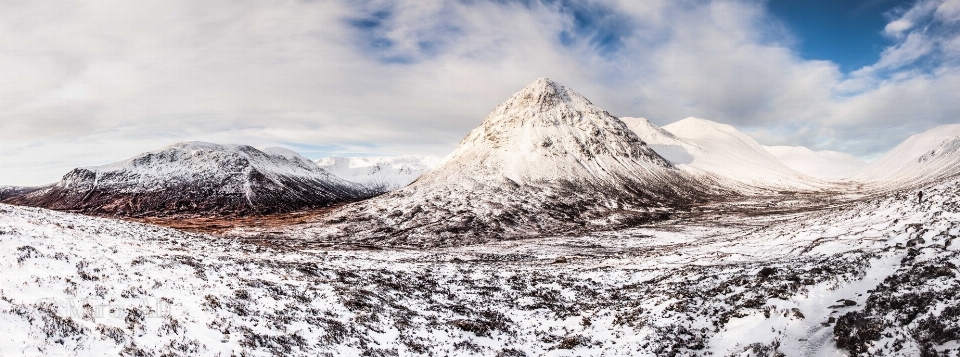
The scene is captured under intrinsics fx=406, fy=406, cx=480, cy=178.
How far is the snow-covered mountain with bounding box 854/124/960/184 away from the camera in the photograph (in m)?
92.2

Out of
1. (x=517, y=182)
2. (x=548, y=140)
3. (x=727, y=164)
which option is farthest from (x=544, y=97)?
(x=727, y=164)

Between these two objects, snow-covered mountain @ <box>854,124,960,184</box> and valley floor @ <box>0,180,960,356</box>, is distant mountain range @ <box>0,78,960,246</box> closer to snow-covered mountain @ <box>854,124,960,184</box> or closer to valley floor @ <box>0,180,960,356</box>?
snow-covered mountain @ <box>854,124,960,184</box>

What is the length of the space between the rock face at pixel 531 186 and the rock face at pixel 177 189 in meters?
79.7

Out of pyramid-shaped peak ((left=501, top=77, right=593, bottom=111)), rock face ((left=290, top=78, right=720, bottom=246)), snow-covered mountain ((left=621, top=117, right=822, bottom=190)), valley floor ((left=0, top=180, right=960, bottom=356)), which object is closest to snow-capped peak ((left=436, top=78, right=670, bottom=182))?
pyramid-shaped peak ((left=501, top=77, right=593, bottom=111))

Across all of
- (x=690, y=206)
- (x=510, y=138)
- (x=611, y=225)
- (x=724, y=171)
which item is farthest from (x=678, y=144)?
(x=611, y=225)

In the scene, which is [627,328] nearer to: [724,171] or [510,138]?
[510,138]

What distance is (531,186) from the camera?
10362 centimetres

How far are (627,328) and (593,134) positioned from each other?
130453 mm

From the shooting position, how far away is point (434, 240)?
58625mm

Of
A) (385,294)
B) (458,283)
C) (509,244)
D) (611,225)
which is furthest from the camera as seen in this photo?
(611,225)

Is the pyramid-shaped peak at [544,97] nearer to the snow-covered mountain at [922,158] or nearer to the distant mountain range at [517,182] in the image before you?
the distant mountain range at [517,182]

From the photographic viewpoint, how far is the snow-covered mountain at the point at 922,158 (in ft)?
303

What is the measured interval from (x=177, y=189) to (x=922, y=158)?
252547 millimetres

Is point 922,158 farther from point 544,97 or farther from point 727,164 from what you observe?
point 544,97
